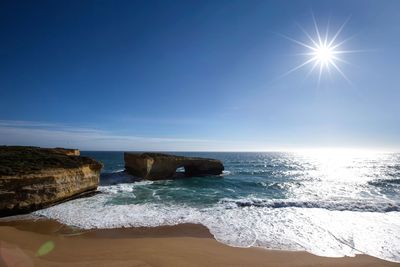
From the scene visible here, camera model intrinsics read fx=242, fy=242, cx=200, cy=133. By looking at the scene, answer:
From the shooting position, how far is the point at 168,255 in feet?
23.8

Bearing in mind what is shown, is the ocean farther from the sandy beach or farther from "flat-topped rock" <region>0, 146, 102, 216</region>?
"flat-topped rock" <region>0, 146, 102, 216</region>

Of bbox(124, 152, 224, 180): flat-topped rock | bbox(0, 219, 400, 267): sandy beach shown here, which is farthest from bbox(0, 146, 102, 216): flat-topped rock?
bbox(124, 152, 224, 180): flat-topped rock

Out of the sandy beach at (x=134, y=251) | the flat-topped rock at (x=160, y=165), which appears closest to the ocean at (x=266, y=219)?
the sandy beach at (x=134, y=251)

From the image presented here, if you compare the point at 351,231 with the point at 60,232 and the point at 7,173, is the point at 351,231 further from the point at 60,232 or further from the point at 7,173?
the point at 7,173

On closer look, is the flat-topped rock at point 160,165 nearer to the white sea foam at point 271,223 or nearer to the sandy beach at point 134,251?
the white sea foam at point 271,223

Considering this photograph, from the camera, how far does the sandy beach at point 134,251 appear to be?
6.70m

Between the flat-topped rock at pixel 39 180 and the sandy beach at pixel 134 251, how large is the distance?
121 inches

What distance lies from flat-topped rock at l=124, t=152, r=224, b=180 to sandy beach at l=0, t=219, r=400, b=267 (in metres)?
18.3

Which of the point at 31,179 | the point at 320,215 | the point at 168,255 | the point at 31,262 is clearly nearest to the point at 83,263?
the point at 31,262

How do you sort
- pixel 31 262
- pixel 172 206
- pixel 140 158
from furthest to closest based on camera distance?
pixel 140 158, pixel 172 206, pixel 31 262

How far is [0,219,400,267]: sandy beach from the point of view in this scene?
22.0ft

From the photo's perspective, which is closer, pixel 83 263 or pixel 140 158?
pixel 83 263

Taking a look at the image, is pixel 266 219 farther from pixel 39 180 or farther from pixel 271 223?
pixel 39 180

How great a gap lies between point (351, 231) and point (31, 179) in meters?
15.8
